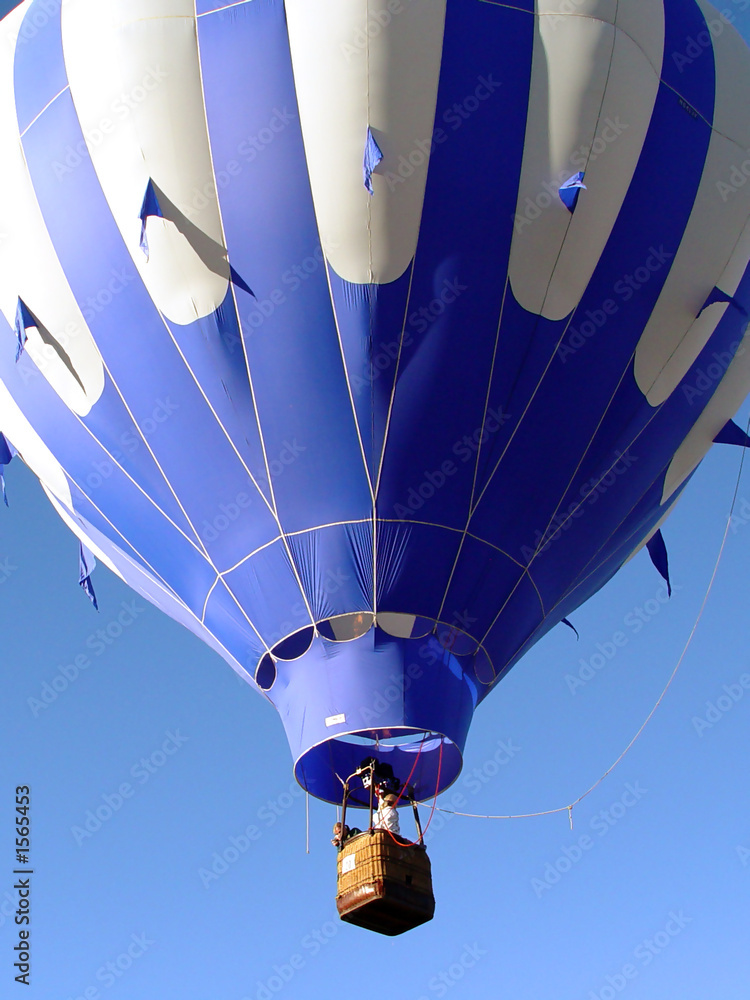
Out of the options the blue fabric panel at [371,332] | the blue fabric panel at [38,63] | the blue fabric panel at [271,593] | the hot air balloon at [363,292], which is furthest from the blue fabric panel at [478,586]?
the blue fabric panel at [38,63]

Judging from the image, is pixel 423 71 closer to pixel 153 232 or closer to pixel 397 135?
pixel 397 135

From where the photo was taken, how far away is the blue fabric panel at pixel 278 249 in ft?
24.0

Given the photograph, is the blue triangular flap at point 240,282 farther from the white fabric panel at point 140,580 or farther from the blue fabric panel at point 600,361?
the white fabric panel at point 140,580

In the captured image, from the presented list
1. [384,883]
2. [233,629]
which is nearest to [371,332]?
[233,629]

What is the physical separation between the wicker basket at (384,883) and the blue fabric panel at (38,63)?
450 cm

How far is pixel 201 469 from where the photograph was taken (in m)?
7.67

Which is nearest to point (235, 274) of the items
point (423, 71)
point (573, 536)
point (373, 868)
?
point (423, 71)

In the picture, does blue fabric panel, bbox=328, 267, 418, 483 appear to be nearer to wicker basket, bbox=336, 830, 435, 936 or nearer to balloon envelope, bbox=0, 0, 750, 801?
balloon envelope, bbox=0, 0, 750, 801

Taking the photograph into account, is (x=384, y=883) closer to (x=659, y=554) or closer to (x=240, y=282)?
(x=240, y=282)

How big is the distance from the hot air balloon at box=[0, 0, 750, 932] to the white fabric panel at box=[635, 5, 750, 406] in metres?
0.02

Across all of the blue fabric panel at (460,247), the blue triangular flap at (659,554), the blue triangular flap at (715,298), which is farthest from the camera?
the blue triangular flap at (659,554)

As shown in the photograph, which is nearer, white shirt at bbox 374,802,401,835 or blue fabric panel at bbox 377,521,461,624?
white shirt at bbox 374,802,401,835

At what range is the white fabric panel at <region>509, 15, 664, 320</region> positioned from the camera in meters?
7.41

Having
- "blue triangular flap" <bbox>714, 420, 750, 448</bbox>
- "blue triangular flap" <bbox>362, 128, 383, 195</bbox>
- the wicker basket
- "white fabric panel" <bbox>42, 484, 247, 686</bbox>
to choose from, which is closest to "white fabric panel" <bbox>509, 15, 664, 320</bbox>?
"blue triangular flap" <bbox>362, 128, 383, 195</bbox>
